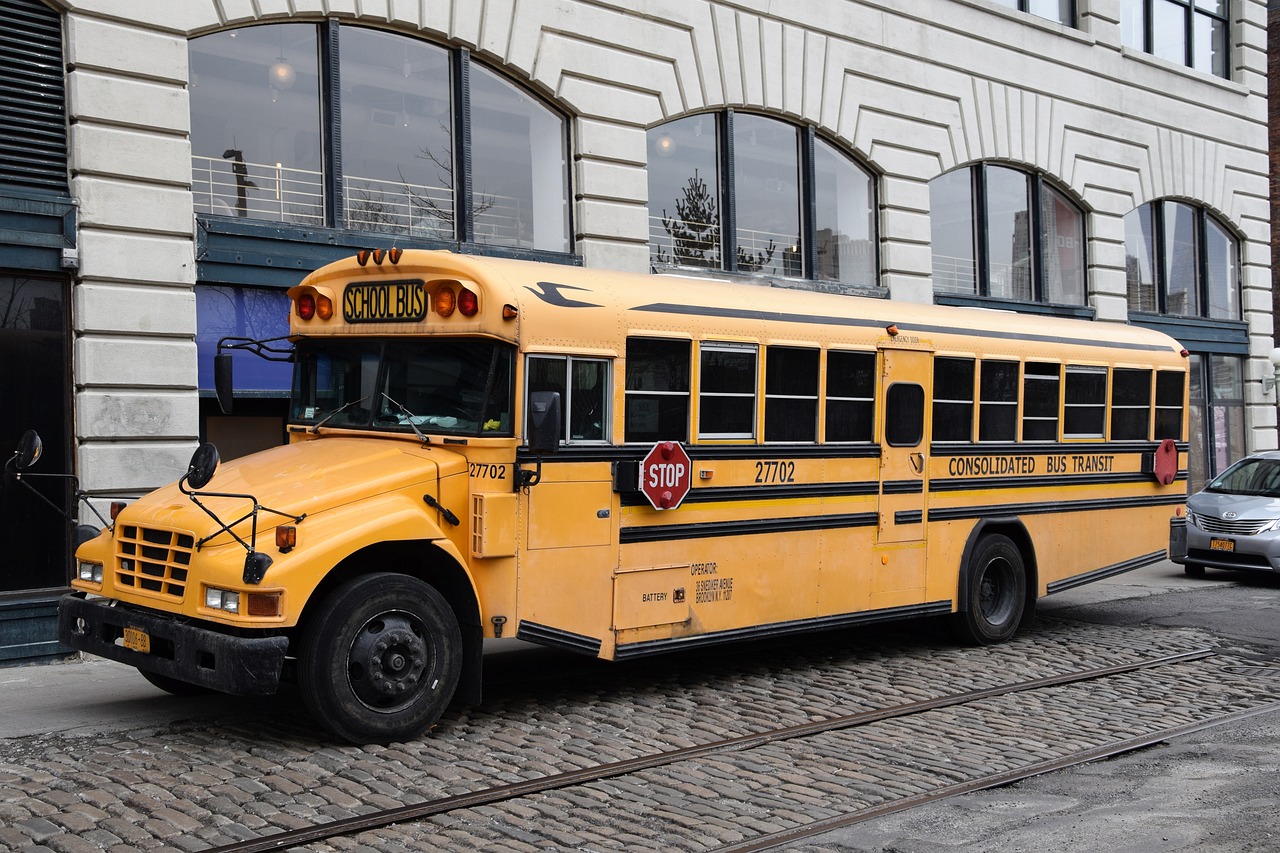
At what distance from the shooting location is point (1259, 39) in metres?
25.3

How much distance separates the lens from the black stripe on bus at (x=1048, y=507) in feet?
36.7

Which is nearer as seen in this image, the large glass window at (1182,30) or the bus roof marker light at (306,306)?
the bus roof marker light at (306,306)

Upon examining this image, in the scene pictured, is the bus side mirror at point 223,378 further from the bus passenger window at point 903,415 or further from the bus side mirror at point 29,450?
the bus passenger window at point 903,415

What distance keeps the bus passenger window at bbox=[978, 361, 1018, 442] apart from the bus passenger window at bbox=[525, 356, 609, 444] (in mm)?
4092

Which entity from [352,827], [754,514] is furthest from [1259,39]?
[352,827]

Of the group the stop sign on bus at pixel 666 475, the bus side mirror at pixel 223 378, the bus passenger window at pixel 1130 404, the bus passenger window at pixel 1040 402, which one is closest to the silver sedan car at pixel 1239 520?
the bus passenger window at pixel 1130 404

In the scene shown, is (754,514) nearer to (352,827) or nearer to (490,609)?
(490,609)

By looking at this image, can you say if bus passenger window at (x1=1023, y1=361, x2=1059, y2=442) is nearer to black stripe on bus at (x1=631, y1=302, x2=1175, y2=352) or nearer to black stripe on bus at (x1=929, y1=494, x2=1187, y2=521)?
black stripe on bus at (x1=631, y1=302, x2=1175, y2=352)

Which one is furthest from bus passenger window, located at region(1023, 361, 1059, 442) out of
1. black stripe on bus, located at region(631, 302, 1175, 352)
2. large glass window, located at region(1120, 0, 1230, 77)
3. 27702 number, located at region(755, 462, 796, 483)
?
large glass window, located at region(1120, 0, 1230, 77)

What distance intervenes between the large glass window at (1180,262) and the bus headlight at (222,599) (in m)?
18.7

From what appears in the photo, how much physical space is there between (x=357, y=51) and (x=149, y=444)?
4.47 metres

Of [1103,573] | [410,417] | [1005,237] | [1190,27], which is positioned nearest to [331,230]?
[410,417]

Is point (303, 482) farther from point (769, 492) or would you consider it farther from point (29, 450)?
point (769, 492)

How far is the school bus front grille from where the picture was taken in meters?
7.59
